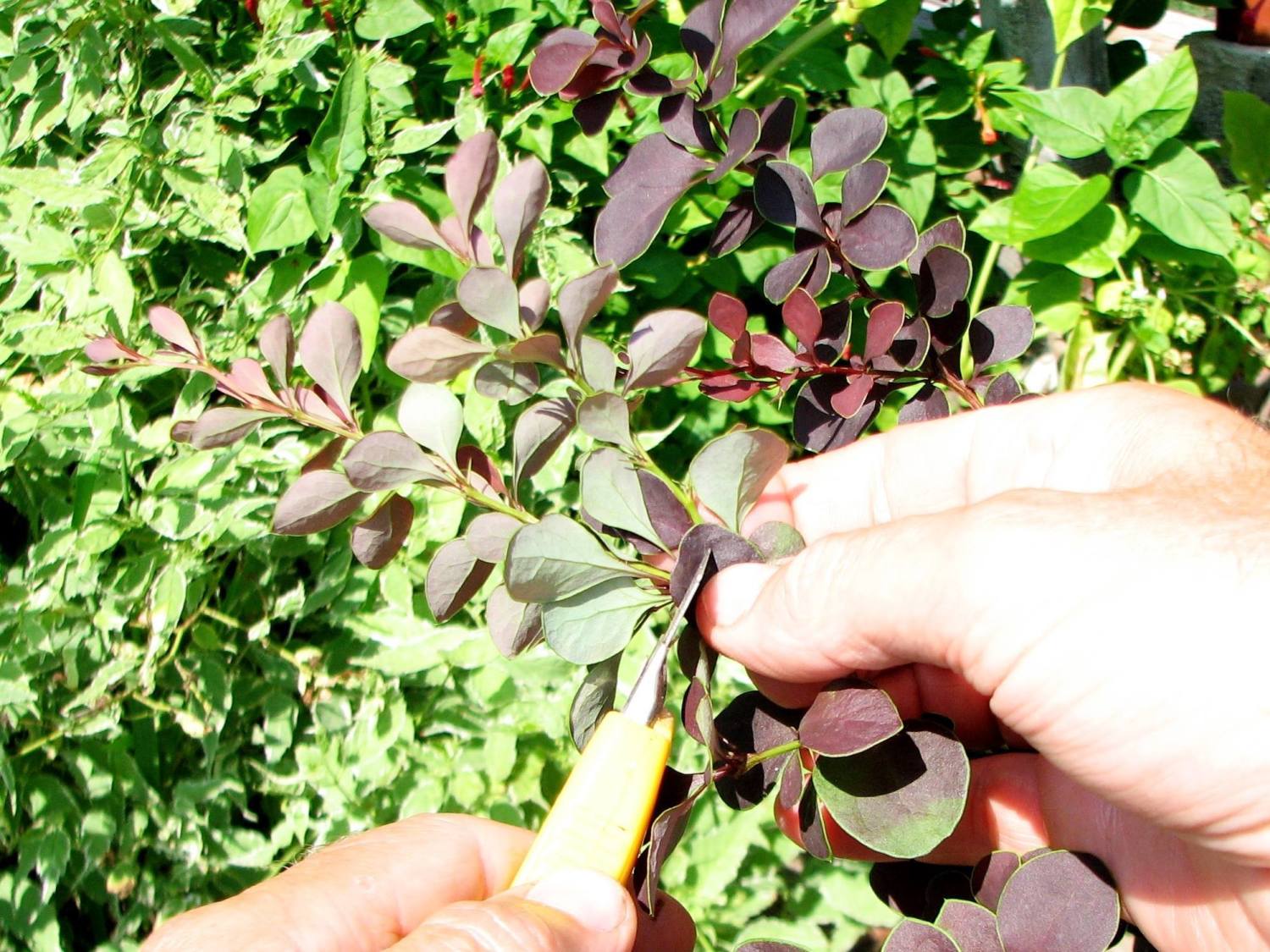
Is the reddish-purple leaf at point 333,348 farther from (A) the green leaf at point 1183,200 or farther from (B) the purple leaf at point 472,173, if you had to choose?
(A) the green leaf at point 1183,200

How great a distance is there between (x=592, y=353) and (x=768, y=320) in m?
1.16

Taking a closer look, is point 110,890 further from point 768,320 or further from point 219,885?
point 768,320

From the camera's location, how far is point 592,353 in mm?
932

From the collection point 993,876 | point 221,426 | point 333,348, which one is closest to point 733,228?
point 333,348

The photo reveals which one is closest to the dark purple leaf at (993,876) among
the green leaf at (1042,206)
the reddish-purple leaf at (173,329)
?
the reddish-purple leaf at (173,329)

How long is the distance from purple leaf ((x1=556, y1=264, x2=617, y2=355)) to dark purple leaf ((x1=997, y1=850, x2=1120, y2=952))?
1.86ft

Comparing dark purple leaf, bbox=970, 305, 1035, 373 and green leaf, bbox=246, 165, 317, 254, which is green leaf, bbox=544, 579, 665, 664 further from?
green leaf, bbox=246, 165, 317, 254

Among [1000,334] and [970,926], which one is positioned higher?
[1000,334]

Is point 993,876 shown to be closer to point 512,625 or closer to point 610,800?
point 610,800

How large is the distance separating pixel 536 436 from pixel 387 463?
0.13 metres

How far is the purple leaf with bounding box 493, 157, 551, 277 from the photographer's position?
897 mm

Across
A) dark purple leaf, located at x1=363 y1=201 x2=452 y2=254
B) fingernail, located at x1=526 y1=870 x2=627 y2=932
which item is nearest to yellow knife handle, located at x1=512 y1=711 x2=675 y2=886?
fingernail, located at x1=526 y1=870 x2=627 y2=932

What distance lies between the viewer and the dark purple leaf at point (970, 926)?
32.3 inches

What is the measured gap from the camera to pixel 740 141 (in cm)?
102
